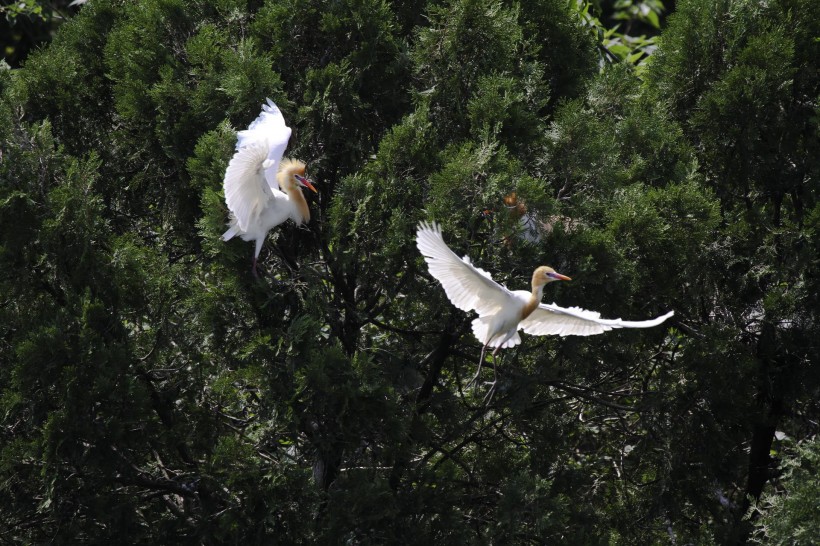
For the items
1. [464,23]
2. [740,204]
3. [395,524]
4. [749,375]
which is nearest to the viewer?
[395,524]

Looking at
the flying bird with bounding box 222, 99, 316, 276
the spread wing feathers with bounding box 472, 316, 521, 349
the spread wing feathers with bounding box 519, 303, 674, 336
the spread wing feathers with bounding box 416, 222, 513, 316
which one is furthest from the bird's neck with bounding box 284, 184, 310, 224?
the spread wing feathers with bounding box 519, 303, 674, 336

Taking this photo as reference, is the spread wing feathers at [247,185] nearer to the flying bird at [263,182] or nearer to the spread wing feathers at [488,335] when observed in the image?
the flying bird at [263,182]

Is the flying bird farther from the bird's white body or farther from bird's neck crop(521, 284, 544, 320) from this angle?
bird's neck crop(521, 284, 544, 320)

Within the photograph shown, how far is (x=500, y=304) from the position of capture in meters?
6.21

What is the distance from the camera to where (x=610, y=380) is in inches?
319

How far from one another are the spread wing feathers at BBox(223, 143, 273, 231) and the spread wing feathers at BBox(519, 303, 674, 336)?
5.42 ft

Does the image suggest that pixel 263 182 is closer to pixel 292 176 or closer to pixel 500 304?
pixel 292 176

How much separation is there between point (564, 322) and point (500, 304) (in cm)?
41

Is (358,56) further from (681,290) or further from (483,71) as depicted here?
(681,290)

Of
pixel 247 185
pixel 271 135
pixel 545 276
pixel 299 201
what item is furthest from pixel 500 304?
pixel 271 135

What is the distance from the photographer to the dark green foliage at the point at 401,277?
20.0 ft

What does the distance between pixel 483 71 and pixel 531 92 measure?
0.32 m

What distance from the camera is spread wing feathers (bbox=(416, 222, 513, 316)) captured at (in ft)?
18.7

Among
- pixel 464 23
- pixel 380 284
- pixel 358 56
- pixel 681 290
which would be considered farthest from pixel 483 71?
pixel 681 290
